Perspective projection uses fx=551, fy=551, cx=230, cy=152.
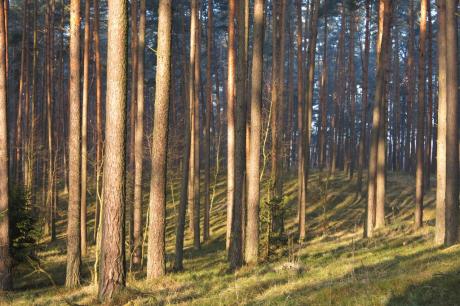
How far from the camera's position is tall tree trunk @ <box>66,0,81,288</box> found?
1535 centimetres

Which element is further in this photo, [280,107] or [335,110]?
[335,110]

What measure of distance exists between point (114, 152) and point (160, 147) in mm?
3331

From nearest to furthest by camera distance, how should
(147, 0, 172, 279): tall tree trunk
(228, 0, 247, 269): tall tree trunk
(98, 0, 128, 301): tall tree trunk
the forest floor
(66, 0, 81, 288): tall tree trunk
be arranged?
1. the forest floor
2. (98, 0, 128, 301): tall tree trunk
3. (147, 0, 172, 279): tall tree trunk
4. (228, 0, 247, 269): tall tree trunk
5. (66, 0, 81, 288): tall tree trunk

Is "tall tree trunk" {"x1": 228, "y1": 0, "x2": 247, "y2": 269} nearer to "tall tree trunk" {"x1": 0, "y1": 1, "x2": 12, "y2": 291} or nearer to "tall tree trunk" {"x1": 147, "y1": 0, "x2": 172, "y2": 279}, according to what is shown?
"tall tree trunk" {"x1": 147, "y1": 0, "x2": 172, "y2": 279}

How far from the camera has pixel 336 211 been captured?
32.5 m

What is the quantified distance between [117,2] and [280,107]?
1366 centimetres

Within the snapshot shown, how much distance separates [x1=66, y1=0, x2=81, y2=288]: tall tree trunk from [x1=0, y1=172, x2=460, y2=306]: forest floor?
0.70 m

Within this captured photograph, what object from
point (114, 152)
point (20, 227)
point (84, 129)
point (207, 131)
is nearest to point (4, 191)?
point (20, 227)

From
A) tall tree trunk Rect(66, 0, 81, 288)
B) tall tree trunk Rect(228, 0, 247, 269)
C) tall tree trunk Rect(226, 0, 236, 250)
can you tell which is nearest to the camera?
tall tree trunk Rect(228, 0, 247, 269)

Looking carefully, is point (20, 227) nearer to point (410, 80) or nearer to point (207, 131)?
point (207, 131)

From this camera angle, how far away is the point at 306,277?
11.6 metres

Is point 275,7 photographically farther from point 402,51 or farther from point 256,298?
point 402,51

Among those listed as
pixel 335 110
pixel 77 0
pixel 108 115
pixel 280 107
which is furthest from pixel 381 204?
pixel 335 110

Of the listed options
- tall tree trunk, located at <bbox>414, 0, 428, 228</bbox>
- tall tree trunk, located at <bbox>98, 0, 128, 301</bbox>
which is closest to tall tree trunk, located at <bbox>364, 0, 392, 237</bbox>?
tall tree trunk, located at <bbox>414, 0, 428, 228</bbox>
